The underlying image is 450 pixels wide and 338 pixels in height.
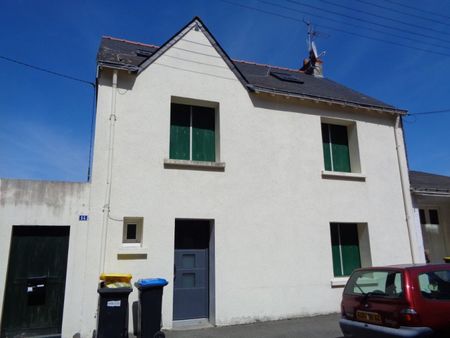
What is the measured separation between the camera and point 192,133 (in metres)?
9.54

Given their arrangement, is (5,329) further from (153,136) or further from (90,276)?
(153,136)

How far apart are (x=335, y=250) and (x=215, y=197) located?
415cm

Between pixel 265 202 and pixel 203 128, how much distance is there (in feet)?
8.78

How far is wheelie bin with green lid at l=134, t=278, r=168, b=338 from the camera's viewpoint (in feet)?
22.5

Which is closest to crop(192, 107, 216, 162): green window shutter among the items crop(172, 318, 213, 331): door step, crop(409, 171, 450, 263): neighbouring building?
crop(172, 318, 213, 331): door step

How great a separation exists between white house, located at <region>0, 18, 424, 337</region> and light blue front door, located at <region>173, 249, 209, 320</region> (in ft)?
0.08

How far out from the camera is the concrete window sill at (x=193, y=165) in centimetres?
861

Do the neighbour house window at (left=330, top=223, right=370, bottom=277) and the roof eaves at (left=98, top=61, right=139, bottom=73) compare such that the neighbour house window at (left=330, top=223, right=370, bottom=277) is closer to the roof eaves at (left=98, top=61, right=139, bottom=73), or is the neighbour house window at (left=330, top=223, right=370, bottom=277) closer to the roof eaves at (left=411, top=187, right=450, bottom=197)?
the roof eaves at (left=411, top=187, right=450, bottom=197)

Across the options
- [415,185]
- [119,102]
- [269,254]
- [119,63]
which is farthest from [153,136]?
[415,185]

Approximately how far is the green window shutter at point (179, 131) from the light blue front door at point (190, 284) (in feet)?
8.30

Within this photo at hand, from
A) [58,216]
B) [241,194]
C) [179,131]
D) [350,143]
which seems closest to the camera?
[58,216]

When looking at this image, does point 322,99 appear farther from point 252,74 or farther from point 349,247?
point 349,247

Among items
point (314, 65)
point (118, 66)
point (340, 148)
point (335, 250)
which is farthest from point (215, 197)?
point (314, 65)

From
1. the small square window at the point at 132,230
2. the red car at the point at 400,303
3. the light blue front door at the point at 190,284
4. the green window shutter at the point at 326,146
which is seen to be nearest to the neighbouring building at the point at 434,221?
the green window shutter at the point at 326,146
